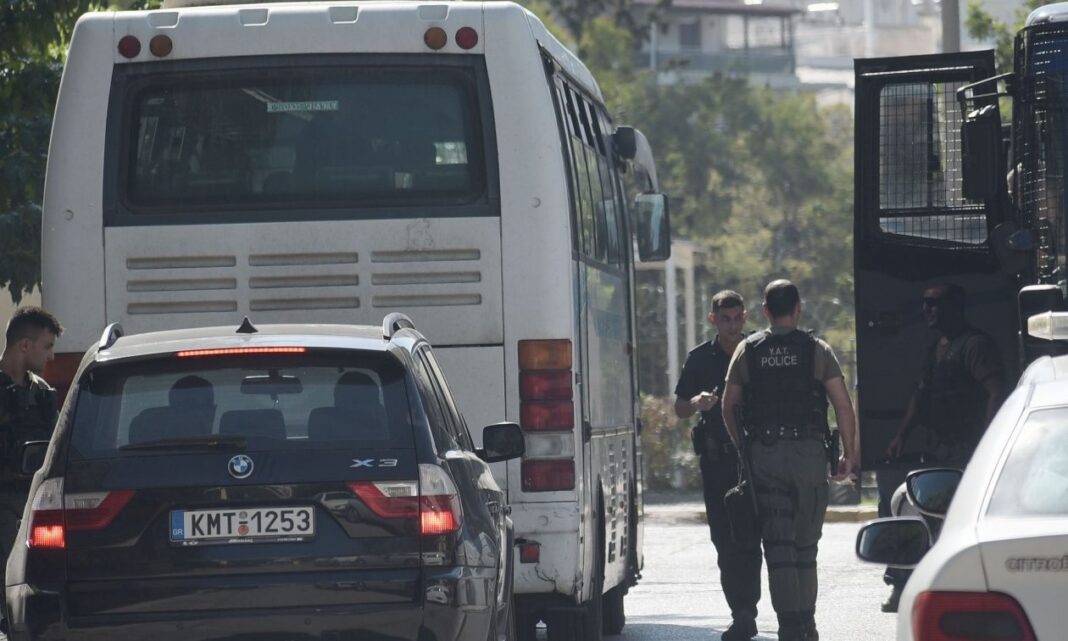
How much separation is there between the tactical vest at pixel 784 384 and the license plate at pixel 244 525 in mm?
4334

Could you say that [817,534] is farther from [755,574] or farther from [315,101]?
[315,101]

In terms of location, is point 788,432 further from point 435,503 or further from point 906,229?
point 435,503

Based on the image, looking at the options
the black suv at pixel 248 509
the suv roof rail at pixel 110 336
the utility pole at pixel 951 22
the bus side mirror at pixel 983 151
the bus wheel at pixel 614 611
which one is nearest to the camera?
the black suv at pixel 248 509

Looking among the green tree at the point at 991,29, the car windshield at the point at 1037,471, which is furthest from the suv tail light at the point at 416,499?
the green tree at the point at 991,29

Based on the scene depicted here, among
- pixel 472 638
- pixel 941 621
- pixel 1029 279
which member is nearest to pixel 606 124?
pixel 1029 279

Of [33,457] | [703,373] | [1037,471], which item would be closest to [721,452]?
[703,373]

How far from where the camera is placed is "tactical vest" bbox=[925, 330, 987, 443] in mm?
10883

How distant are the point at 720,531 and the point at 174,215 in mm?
3774

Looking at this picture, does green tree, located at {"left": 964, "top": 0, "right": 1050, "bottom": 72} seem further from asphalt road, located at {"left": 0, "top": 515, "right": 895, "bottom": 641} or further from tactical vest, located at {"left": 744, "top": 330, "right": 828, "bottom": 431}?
tactical vest, located at {"left": 744, "top": 330, "right": 828, "bottom": 431}

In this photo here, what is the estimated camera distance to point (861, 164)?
38.6 ft

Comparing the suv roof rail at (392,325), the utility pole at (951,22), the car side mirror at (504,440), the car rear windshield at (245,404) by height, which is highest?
the utility pole at (951,22)

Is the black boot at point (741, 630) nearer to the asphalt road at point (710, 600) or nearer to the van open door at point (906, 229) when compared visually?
the asphalt road at point (710, 600)

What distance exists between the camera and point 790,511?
1045 cm

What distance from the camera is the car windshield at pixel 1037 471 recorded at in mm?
4566
